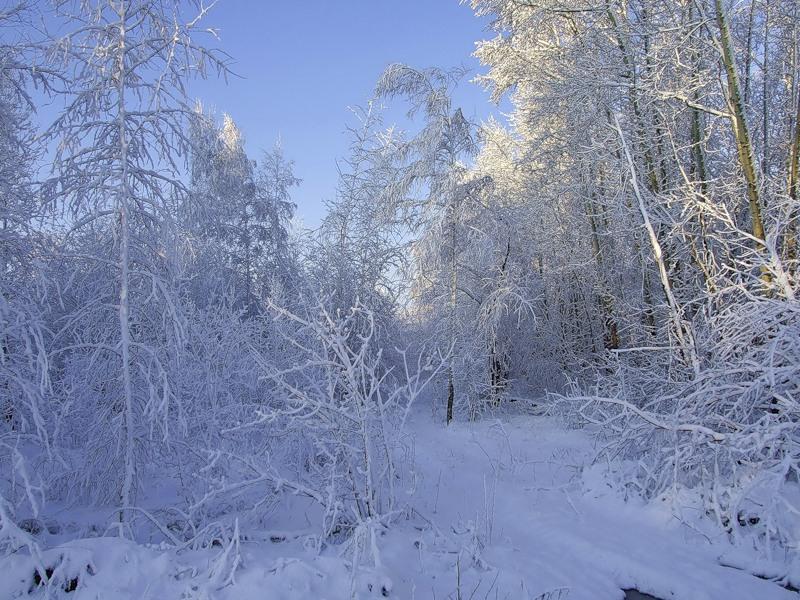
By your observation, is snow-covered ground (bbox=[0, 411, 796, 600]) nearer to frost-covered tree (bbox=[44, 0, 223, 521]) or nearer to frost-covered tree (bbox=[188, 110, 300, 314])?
frost-covered tree (bbox=[44, 0, 223, 521])

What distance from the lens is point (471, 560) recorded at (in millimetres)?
4270

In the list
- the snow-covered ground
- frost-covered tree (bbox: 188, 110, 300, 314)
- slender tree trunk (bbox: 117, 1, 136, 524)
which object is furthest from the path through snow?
frost-covered tree (bbox: 188, 110, 300, 314)

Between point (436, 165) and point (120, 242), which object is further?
point (436, 165)

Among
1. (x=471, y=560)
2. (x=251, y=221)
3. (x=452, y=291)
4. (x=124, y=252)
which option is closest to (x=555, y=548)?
(x=471, y=560)

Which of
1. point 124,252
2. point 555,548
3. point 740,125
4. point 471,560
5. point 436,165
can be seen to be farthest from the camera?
point 436,165

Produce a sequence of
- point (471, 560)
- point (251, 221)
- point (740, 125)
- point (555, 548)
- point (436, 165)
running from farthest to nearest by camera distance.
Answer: point (251, 221)
point (436, 165)
point (740, 125)
point (555, 548)
point (471, 560)

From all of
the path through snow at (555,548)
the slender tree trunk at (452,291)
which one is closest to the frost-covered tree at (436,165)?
the slender tree trunk at (452,291)

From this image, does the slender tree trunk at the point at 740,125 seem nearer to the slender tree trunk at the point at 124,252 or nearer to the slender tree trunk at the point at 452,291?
the slender tree trunk at the point at 452,291

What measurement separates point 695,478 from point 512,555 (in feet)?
8.21

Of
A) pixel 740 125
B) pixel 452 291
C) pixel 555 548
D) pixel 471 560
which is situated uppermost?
pixel 740 125

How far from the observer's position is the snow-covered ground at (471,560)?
3.56m

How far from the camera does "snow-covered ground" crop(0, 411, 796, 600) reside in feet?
11.7

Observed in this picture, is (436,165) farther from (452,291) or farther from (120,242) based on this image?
(120,242)

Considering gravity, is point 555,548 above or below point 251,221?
below
